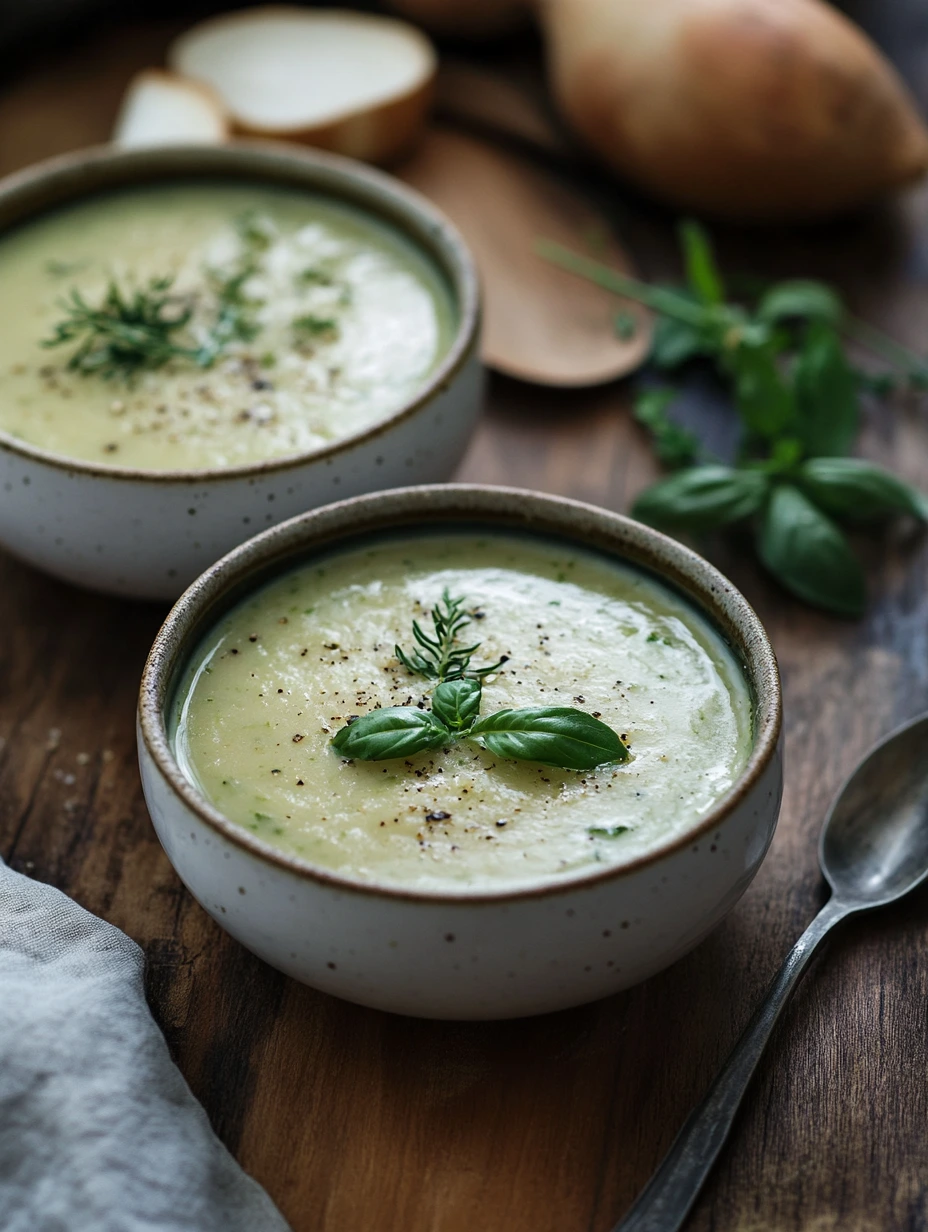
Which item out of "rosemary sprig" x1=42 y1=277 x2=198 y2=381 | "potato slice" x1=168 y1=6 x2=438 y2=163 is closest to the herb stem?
"potato slice" x1=168 y1=6 x2=438 y2=163

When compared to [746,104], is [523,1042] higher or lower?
lower

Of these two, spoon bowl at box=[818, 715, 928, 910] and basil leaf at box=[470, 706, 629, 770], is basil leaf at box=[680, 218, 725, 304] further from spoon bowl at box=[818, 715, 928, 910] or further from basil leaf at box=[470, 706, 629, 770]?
basil leaf at box=[470, 706, 629, 770]

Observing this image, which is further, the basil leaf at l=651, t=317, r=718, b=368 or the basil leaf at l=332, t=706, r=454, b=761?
the basil leaf at l=651, t=317, r=718, b=368

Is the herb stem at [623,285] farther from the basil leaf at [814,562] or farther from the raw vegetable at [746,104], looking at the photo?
the basil leaf at [814,562]

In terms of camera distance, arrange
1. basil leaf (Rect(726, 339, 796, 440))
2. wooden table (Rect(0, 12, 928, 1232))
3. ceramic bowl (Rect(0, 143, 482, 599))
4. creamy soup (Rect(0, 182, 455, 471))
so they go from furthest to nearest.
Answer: basil leaf (Rect(726, 339, 796, 440)) < creamy soup (Rect(0, 182, 455, 471)) < ceramic bowl (Rect(0, 143, 482, 599)) < wooden table (Rect(0, 12, 928, 1232))

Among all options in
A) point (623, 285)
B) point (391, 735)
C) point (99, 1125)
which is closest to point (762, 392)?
point (623, 285)

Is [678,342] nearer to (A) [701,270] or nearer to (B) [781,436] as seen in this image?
(A) [701,270]

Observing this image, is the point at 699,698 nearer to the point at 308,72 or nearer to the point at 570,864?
the point at 570,864
